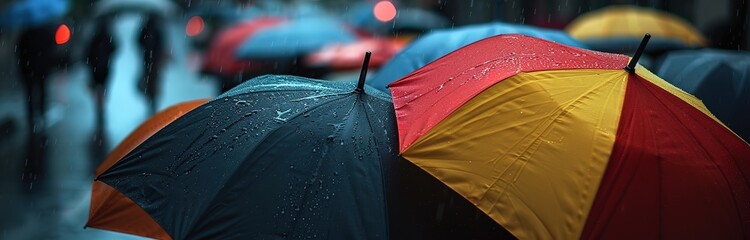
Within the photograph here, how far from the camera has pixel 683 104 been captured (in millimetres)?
4551

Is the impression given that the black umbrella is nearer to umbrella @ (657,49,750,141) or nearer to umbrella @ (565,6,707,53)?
umbrella @ (657,49,750,141)

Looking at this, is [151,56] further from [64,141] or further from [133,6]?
[64,141]

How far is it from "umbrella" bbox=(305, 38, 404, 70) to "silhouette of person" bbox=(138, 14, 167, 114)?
2.70m

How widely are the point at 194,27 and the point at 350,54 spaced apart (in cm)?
2444

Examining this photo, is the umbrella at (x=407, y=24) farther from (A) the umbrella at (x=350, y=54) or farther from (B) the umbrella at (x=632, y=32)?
(B) the umbrella at (x=632, y=32)

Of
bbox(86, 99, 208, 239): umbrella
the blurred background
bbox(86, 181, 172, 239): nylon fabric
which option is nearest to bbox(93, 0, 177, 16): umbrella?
the blurred background

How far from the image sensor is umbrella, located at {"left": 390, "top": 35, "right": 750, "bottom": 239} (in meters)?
4.03

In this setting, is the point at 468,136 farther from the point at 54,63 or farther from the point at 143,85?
the point at 143,85

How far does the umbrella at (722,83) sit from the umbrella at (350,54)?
688 cm

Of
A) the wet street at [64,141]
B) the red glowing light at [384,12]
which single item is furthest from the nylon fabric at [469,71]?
the red glowing light at [384,12]

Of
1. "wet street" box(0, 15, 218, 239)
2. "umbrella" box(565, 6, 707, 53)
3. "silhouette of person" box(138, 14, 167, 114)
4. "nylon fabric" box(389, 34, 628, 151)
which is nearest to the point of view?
"nylon fabric" box(389, 34, 628, 151)

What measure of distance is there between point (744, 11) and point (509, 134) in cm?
1341

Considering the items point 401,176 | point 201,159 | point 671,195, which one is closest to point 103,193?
point 201,159

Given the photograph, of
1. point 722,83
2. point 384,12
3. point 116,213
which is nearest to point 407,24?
point 384,12
